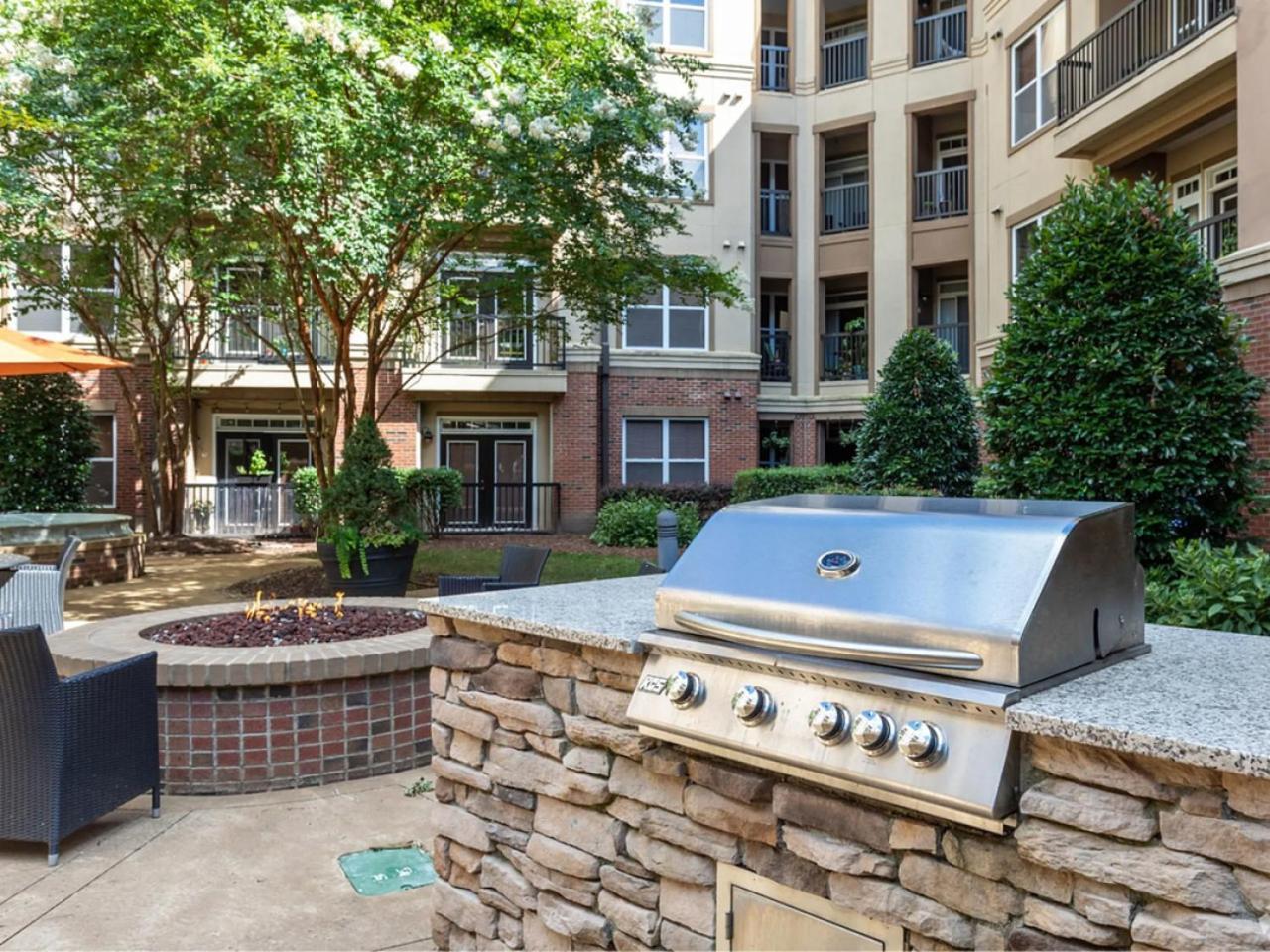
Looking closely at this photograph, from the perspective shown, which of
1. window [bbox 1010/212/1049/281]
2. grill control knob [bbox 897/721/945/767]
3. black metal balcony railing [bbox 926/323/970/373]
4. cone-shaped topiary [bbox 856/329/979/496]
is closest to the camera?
grill control knob [bbox 897/721/945/767]

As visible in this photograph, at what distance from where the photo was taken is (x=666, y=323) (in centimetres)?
1920

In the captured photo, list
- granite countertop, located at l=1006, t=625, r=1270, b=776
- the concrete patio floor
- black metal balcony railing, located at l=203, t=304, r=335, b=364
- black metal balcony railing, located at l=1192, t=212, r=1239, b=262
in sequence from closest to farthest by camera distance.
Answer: granite countertop, located at l=1006, t=625, r=1270, b=776 < the concrete patio floor < black metal balcony railing, located at l=1192, t=212, r=1239, b=262 < black metal balcony railing, located at l=203, t=304, r=335, b=364

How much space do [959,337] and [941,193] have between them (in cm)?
299

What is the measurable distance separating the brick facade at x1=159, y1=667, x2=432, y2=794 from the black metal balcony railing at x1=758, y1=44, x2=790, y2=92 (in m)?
18.8

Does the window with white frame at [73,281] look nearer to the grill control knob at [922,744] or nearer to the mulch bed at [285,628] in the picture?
the mulch bed at [285,628]

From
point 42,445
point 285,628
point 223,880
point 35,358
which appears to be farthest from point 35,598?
point 42,445

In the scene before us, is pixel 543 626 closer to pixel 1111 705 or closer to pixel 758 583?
pixel 758 583

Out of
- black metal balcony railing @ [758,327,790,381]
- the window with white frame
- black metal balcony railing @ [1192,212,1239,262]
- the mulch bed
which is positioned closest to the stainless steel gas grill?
the mulch bed

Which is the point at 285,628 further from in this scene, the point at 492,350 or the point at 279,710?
the point at 492,350

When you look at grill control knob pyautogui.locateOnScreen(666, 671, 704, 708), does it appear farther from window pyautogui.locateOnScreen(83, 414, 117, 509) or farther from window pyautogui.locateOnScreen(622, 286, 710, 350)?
window pyautogui.locateOnScreen(83, 414, 117, 509)

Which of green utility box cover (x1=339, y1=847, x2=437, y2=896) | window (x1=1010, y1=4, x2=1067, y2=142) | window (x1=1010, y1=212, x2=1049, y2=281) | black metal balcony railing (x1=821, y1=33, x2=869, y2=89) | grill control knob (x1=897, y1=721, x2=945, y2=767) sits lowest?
green utility box cover (x1=339, y1=847, x2=437, y2=896)

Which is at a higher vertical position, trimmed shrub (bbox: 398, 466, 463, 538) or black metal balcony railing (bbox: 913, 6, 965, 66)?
black metal balcony railing (bbox: 913, 6, 965, 66)

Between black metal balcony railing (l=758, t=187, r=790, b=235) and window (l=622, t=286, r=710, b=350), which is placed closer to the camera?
window (l=622, t=286, r=710, b=350)

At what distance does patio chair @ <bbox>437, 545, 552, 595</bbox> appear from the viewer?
21.4ft
